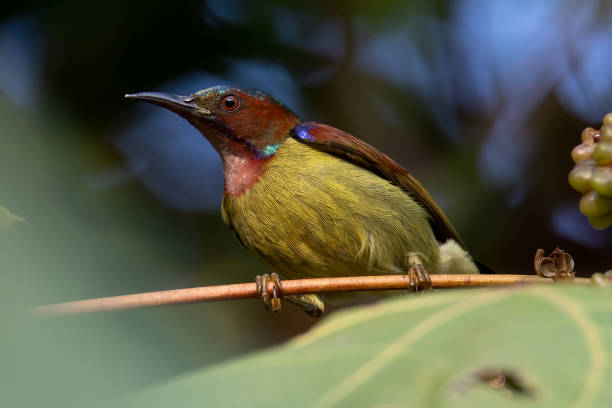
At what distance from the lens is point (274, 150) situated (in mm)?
3475

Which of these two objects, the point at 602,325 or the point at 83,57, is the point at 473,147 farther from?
the point at 602,325

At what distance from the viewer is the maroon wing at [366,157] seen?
11.2ft

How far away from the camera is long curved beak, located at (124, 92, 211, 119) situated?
3627mm

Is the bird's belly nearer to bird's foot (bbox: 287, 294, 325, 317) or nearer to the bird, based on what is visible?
the bird

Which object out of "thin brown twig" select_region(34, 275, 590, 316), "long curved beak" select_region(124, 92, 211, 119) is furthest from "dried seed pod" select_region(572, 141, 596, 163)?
"long curved beak" select_region(124, 92, 211, 119)

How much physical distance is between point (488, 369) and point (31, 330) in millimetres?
679

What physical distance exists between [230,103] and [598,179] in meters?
2.46

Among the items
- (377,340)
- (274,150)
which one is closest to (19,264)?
(377,340)

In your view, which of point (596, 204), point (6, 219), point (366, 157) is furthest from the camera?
point (366, 157)

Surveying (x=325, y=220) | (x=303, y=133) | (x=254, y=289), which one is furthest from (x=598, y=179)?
(x=303, y=133)

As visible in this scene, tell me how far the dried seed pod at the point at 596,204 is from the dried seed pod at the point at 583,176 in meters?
0.03

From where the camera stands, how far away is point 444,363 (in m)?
1.00

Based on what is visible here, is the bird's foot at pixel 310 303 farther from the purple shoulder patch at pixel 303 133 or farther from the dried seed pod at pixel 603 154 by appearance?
the dried seed pod at pixel 603 154

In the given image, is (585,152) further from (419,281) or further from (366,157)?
(366,157)
